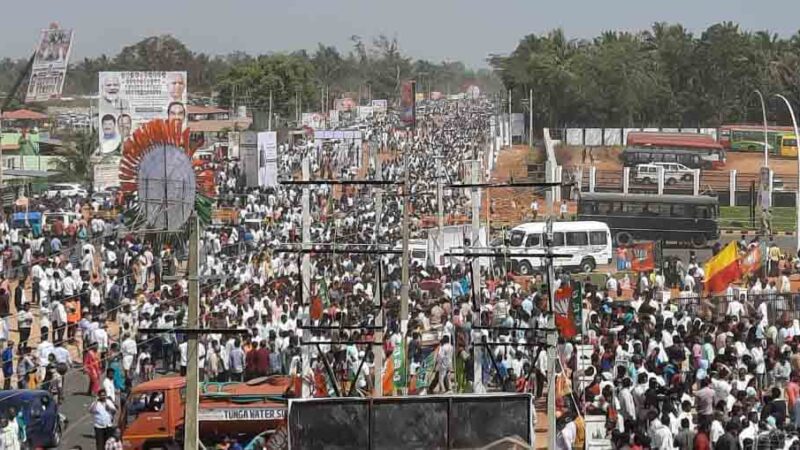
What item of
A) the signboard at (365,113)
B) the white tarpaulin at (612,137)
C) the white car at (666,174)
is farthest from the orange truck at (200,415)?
the signboard at (365,113)

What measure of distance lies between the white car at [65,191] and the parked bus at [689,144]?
29.4 meters

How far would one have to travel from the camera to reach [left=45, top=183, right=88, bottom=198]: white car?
162 ft

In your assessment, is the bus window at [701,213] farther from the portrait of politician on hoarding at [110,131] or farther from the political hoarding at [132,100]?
the portrait of politician on hoarding at [110,131]

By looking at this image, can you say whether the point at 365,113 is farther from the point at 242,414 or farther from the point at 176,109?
the point at 242,414

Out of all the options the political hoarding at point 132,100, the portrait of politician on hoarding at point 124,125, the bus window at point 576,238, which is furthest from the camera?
the political hoarding at point 132,100

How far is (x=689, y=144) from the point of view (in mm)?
72312

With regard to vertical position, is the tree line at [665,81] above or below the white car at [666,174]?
above

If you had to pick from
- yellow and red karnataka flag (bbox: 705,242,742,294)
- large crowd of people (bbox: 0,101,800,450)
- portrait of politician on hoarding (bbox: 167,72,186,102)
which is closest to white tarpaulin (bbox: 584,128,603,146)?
portrait of politician on hoarding (bbox: 167,72,186,102)

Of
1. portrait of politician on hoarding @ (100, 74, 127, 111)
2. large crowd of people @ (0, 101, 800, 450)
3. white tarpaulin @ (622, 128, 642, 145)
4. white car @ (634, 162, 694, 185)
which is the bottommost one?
large crowd of people @ (0, 101, 800, 450)

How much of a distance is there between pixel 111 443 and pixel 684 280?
1757cm

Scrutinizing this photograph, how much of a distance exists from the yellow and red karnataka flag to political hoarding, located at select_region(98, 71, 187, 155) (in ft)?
A: 94.5

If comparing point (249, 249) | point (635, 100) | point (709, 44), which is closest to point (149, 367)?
point (249, 249)

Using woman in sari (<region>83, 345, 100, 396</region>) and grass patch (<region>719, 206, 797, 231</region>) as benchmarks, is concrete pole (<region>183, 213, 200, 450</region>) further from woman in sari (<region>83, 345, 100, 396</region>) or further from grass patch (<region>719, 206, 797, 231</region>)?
grass patch (<region>719, 206, 797, 231</region>)

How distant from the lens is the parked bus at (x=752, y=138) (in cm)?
7488
